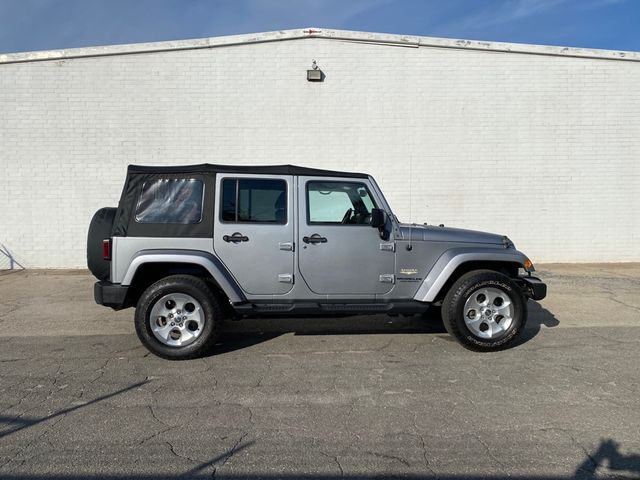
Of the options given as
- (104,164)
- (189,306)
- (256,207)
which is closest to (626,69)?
(256,207)

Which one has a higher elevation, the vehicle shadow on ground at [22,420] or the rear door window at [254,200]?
the rear door window at [254,200]

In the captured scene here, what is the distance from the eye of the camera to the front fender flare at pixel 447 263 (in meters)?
5.13

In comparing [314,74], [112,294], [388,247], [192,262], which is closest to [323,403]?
[388,247]

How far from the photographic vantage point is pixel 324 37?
10.8 m

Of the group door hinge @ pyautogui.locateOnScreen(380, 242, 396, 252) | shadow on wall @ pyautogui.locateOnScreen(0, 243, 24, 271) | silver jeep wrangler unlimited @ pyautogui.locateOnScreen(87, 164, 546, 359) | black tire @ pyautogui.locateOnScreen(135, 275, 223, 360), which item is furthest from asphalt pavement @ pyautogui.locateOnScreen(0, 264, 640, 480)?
shadow on wall @ pyautogui.locateOnScreen(0, 243, 24, 271)

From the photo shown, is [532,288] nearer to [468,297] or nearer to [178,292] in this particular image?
[468,297]

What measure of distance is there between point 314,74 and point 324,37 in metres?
0.88

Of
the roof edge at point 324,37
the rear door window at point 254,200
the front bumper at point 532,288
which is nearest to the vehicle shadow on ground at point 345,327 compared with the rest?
the front bumper at point 532,288

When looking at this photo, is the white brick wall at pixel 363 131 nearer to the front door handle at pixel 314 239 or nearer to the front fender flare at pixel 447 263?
Result: the front fender flare at pixel 447 263

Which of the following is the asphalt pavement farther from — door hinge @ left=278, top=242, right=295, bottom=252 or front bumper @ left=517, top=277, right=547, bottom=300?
door hinge @ left=278, top=242, right=295, bottom=252

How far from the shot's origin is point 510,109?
36.8 ft

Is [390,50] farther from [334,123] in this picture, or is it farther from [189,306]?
[189,306]

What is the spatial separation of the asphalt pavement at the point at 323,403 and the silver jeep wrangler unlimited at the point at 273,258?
1.53 ft

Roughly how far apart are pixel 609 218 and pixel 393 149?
557 cm
